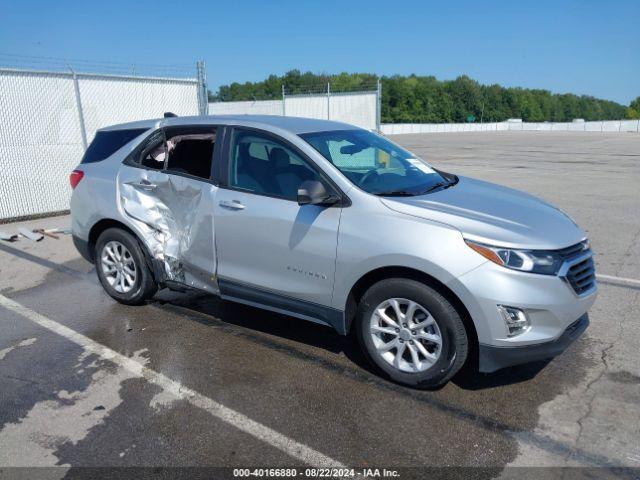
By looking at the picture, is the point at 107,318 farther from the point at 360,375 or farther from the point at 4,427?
the point at 360,375

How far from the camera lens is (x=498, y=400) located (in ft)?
11.3

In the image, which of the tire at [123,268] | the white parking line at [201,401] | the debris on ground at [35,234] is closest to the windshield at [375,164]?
the white parking line at [201,401]

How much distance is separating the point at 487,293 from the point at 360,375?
116 centimetres

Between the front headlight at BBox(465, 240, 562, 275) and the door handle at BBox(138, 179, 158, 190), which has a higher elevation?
the door handle at BBox(138, 179, 158, 190)

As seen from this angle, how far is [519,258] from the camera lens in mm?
3176

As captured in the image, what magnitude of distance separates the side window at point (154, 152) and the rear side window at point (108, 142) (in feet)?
0.54

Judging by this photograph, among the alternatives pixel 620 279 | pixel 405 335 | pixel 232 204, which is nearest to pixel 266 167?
pixel 232 204

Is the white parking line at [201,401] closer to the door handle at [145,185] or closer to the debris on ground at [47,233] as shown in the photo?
the door handle at [145,185]

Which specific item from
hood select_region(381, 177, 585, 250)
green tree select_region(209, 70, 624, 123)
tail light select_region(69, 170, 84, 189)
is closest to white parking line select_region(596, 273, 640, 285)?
hood select_region(381, 177, 585, 250)

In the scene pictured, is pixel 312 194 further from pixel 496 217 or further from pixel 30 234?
pixel 30 234

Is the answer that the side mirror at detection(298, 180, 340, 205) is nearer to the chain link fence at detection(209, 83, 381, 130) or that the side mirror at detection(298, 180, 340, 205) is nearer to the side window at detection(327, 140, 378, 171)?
the side window at detection(327, 140, 378, 171)

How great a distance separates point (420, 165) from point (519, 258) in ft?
5.57

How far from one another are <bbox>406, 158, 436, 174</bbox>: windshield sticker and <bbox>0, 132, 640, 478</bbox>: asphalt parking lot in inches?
63.2

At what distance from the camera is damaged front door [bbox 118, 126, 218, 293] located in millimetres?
4434
